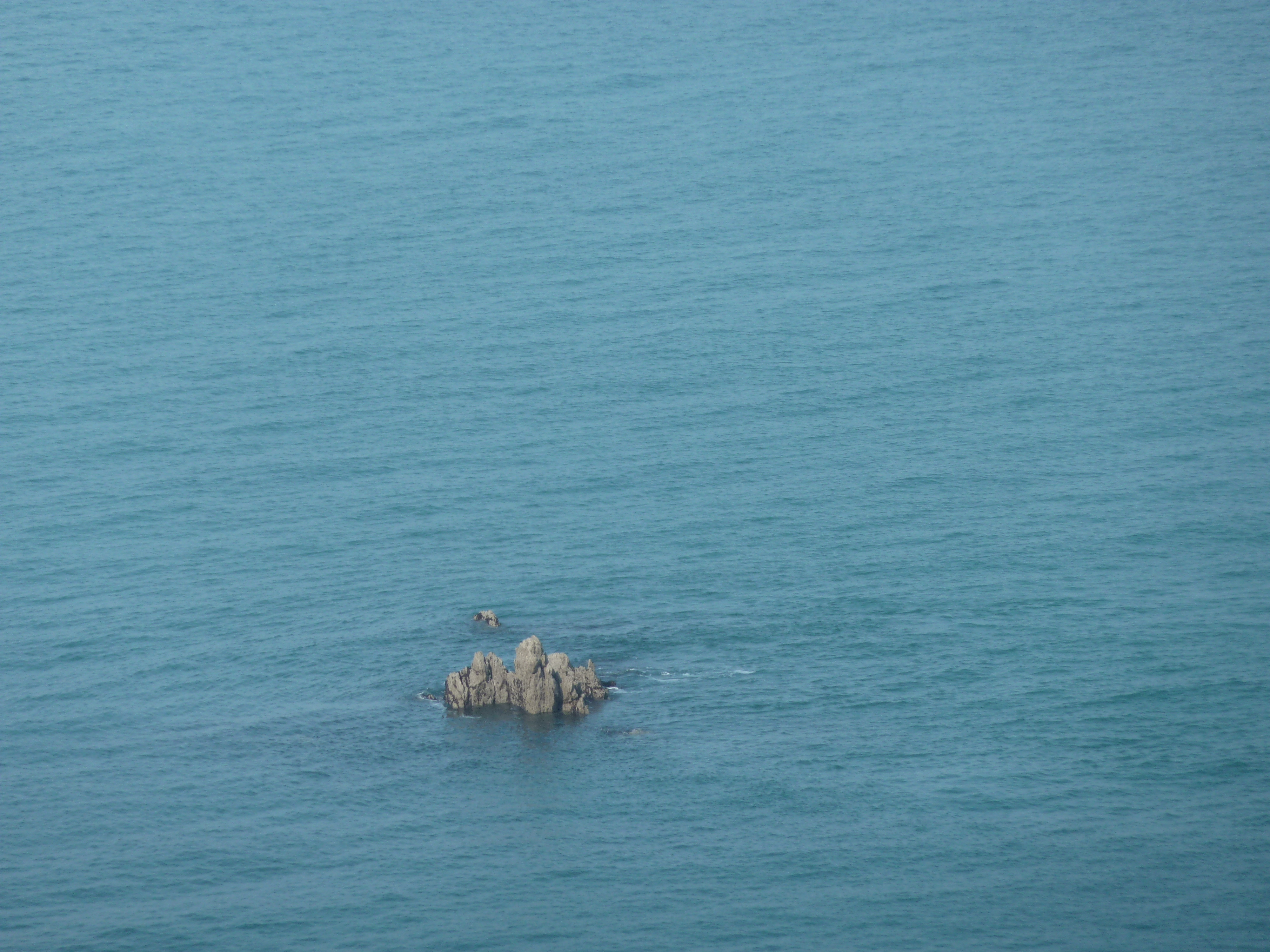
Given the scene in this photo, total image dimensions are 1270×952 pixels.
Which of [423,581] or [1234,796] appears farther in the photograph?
[423,581]

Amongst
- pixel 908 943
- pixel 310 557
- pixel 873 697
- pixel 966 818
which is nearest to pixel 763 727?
pixel 873 697

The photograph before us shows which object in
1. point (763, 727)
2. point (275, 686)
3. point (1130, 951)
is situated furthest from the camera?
point (275, 686)

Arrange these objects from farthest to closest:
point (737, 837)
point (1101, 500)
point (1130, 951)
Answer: point (1101, 500) → point (737, 837) → point (1130, 951)

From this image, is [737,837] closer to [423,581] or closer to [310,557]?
[423,581]

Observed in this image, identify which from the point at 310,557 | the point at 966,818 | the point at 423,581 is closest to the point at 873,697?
the point at 966,818

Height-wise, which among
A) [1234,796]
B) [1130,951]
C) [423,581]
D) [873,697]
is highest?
[423,581]

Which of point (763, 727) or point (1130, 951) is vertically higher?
point (763, 727)

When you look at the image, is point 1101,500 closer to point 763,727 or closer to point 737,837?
point 763,727
